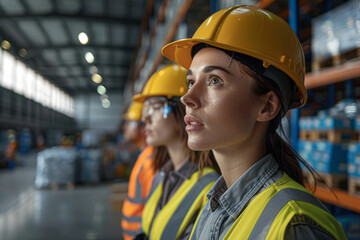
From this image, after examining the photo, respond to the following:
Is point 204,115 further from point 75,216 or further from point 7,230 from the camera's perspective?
point 75,216

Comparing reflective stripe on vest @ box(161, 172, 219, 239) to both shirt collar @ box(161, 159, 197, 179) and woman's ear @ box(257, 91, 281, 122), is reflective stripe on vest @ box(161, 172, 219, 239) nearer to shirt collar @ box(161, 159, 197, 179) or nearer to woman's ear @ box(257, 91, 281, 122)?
shirt collar @ box(161, 159, 197, 179)

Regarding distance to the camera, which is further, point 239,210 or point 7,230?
point 7,230

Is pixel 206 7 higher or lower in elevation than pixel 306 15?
higher

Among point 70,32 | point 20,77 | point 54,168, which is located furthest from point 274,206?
point 20,77

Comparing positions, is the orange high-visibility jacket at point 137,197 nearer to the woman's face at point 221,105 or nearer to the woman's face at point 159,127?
the woman's face at point 159,127

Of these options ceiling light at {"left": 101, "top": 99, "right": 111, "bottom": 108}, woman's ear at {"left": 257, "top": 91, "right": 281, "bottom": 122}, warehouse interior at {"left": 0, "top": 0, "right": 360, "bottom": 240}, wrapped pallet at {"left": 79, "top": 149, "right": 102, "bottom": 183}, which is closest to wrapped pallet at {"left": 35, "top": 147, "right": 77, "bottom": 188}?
warehouse interior at {"left": 0, "top": 0, "right": 360, "bottom": 240}

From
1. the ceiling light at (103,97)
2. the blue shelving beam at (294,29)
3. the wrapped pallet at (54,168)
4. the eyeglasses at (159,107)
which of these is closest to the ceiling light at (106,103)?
the ceiling light at (103,97)

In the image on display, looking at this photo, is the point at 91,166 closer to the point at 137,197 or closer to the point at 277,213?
the point at 137,197

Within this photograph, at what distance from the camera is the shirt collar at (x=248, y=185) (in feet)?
3.21

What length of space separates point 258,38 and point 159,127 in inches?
48.3

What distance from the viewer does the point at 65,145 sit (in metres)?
10.6

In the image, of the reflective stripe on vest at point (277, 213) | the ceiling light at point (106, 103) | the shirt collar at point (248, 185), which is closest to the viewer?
the reflective stripe on vest at point (277, 213)

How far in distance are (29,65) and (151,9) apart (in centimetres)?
1503

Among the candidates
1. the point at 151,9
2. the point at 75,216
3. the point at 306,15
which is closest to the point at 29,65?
the point at 151,9
